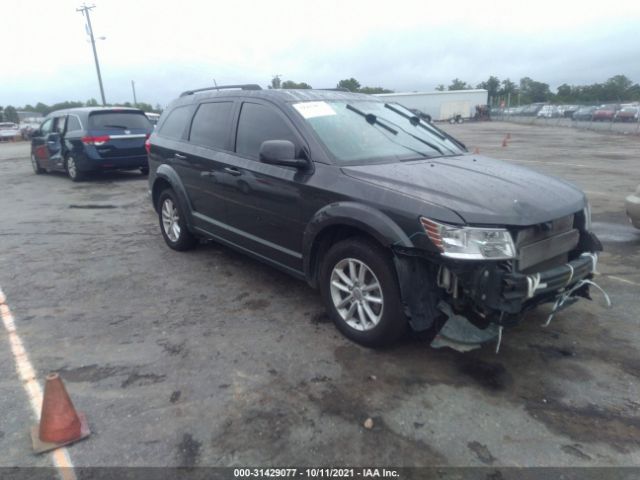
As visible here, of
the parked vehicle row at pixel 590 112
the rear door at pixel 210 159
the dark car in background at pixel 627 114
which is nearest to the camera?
the rear door at pixel 210 159

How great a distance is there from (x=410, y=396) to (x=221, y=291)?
7.85 feet

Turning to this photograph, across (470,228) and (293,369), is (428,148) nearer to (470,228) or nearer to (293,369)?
(470,228)

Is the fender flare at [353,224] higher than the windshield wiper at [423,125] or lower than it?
lower

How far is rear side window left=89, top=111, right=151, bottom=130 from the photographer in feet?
38.2

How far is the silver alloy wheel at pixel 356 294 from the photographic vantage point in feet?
11.7

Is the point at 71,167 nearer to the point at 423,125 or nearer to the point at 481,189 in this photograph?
the point at 423,125

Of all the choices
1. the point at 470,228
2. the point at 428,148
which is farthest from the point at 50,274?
the point at 470,228

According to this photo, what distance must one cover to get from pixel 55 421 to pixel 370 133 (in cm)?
311

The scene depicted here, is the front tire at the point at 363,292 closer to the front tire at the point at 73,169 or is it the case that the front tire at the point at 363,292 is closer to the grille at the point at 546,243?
the grille at the point at 546,243

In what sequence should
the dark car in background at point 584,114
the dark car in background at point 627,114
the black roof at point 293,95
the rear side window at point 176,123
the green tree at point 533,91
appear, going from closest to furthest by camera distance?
the black roof at point 293,95 → the rear side window at point 176,123 → the dark car in background at point 627,114 → the dark car in background at point 584,114 → the green tree at point 533,91

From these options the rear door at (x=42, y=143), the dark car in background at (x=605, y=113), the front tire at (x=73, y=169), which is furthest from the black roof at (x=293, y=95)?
the dark car in background at (x=605, y=113)

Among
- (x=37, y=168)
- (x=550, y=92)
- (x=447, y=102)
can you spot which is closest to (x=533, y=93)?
(x=550, y=92)

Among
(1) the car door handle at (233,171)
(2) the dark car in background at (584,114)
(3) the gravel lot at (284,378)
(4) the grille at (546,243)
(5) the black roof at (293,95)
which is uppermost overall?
(5) the black roof at (293,95)

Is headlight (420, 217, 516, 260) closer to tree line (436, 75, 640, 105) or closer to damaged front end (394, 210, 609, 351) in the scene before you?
damaged front end (394, 210, 609, 351)
